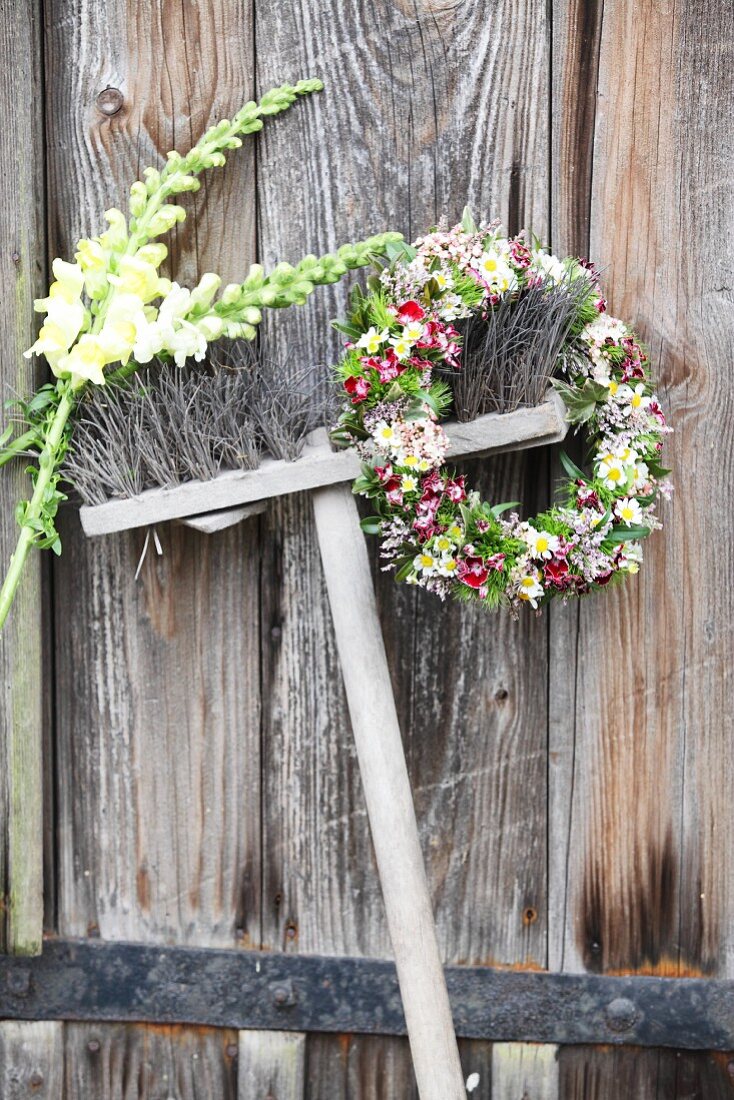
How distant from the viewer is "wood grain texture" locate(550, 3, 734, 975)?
1162 mm

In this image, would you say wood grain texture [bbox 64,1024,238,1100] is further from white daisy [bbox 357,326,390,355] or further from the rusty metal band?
white daisy [bbox 357,326,390,355]

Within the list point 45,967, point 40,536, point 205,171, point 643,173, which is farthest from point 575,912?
point 205,171

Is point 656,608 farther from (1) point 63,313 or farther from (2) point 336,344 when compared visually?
(1) point 63,313

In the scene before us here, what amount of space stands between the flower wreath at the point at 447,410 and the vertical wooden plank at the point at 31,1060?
0.82 meters

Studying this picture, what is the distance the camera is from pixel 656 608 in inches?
48.8

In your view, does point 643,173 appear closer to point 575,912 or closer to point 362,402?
point 362,402

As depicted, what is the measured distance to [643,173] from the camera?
117 centimetres

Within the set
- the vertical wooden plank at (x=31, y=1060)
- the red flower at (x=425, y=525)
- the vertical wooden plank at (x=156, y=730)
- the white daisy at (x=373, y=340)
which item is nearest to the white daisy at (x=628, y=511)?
the red flower at (x=425, y=525)

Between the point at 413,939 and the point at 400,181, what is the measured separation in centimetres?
90

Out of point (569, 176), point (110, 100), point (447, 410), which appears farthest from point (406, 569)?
point (110, 100)

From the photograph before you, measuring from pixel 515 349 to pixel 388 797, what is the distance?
1.69ft

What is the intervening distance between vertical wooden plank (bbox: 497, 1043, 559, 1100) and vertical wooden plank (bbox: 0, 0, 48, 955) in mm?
630

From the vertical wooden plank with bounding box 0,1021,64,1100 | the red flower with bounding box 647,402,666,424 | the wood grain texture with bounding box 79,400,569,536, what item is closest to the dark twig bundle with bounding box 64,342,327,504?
the wood grain texture with bounding box 79,400,569,536

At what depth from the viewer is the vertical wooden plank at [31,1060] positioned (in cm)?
128
